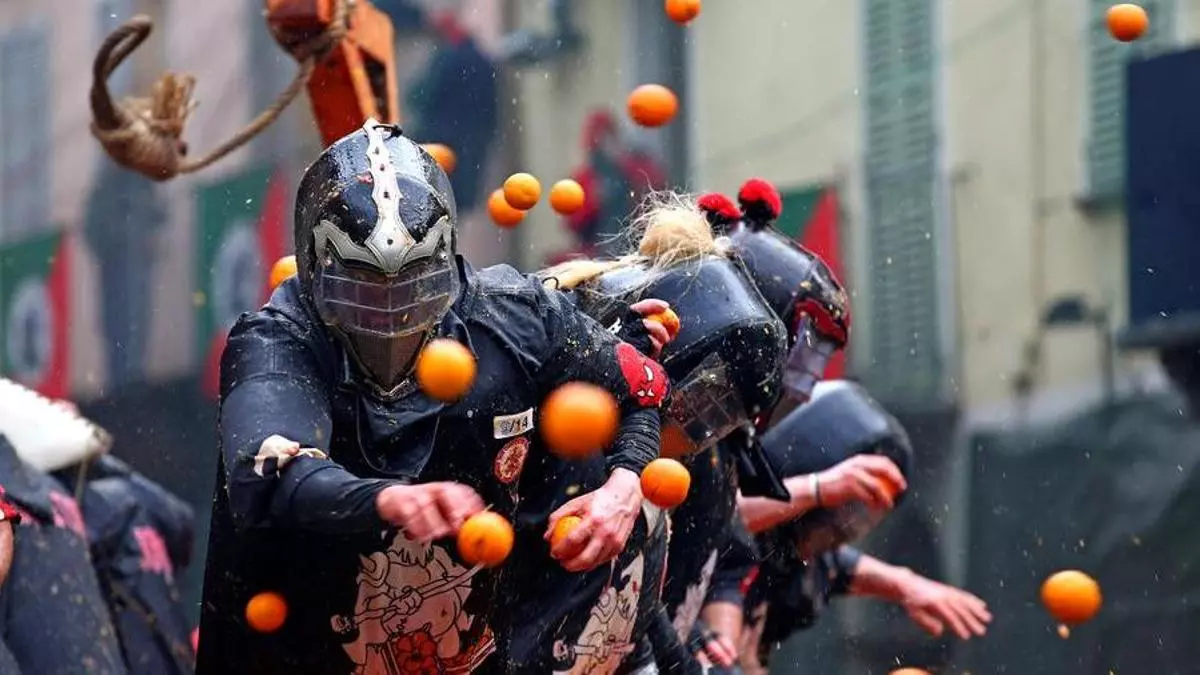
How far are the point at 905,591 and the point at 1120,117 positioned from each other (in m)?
4.02

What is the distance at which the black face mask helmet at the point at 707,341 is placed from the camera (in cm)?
620

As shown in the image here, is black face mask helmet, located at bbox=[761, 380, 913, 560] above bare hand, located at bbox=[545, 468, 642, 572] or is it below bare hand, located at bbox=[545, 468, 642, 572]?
below

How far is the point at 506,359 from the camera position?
17.8 feet

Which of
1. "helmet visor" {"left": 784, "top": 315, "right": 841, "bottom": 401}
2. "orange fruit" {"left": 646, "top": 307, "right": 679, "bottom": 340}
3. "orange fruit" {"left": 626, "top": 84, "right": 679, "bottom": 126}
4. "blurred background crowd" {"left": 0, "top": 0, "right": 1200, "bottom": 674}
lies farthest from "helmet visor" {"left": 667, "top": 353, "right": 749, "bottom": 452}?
"blurred background crowd" {"left": 0, "top": 0, "right": 1200, "bottom": 674}

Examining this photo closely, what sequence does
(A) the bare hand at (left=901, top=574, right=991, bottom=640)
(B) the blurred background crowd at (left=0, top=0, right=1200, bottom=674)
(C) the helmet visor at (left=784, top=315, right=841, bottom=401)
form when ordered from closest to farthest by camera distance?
(C) the helmet visor at (left=784, top=315, right=841, bottom=401), (A) the bare hand at (left=901, top=574, right=991, bottom=640), (B) the blurred background crowd at (left=0, top=0, right=1200, bottom=674)

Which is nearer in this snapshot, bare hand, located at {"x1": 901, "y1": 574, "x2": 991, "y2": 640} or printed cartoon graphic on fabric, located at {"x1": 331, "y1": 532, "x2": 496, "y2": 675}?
printed cartoon graphic on fabric, located at {"x1": 331, "y1": 532, "x2": 496, "y2": 675}

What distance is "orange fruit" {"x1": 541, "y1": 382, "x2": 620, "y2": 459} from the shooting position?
17.0 ft

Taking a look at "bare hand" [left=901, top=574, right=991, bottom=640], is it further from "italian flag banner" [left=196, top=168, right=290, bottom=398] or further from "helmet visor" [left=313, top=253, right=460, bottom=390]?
"italian flag banner" [left=196, top=168, right=290, bottom=398]

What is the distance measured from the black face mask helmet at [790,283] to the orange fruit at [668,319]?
581 mm

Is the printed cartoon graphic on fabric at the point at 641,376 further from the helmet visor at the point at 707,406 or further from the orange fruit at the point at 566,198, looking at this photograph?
the orange fruit at the point at 566,198

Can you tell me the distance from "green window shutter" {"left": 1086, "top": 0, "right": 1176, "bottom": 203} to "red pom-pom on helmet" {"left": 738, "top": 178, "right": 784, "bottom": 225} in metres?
4.65

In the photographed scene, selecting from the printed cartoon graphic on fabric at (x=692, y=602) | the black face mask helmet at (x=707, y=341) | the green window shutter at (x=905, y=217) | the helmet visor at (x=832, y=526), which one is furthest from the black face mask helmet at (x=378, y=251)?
the green window shutter at (x=905, y=217)

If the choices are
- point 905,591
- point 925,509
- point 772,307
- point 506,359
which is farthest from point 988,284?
point 506,359

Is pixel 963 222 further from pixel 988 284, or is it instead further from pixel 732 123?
pixel 732 123
